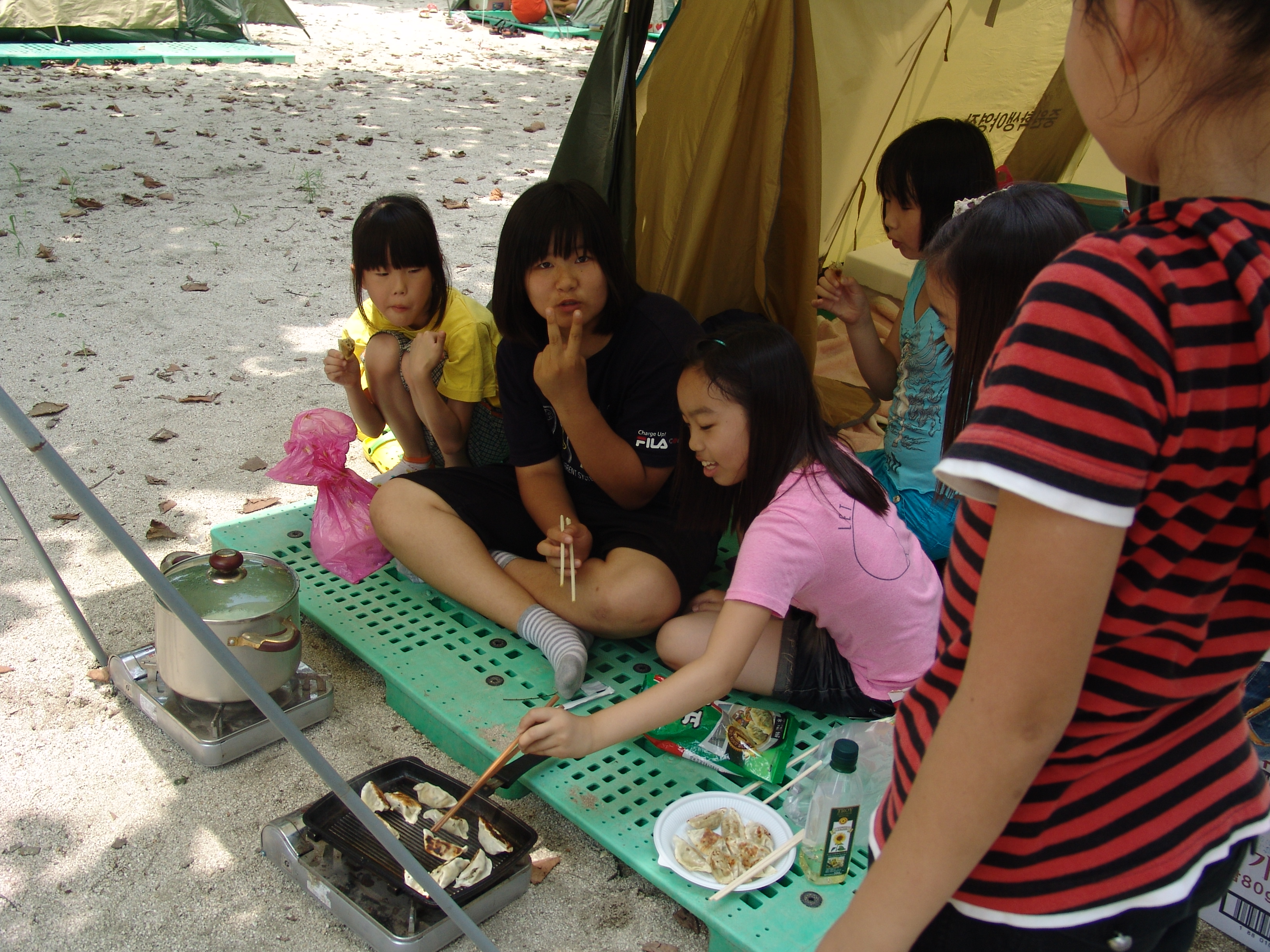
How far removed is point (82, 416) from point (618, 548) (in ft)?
6.38

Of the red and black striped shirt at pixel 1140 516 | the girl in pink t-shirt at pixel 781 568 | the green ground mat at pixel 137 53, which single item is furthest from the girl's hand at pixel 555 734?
the green ground mat at pixel 137 53

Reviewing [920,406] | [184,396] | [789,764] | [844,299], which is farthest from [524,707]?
[184,396]

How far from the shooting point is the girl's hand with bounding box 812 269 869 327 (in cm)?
268

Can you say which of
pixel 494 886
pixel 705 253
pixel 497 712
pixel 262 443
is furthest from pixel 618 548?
pixel 262 443

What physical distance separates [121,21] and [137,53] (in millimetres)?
500

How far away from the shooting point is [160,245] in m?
4.56

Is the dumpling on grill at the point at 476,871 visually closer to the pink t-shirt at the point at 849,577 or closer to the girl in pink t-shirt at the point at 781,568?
the girl in pink t-shirt at the point at 781,568

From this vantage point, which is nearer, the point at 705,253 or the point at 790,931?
the point at 790,931

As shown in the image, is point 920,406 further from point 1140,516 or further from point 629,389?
point 1140,516

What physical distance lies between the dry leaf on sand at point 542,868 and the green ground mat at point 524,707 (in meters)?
0.07

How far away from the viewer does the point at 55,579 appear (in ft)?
6.38

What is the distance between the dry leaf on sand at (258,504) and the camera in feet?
9.16

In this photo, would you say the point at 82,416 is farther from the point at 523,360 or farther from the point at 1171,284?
the point at 1171,284

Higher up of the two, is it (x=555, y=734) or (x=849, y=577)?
(x=849, y=577)
